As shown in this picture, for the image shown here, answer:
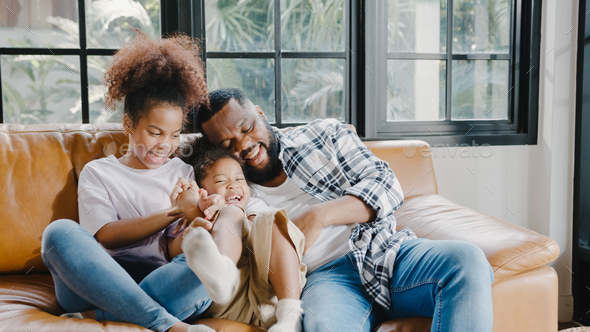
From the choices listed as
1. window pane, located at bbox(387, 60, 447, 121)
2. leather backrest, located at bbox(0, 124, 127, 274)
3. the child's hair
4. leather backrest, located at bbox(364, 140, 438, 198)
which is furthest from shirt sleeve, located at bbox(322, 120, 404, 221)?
leather backrest, located at bbox(0, 124, 127, 274)

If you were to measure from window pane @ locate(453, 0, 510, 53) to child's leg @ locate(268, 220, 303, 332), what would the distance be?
158cm

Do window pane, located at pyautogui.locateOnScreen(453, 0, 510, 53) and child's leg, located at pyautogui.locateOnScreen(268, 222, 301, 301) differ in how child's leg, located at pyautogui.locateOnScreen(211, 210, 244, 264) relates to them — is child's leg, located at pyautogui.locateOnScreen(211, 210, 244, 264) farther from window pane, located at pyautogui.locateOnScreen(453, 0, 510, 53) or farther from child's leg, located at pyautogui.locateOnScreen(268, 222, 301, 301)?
window pane, located at pyautogui.locateOnScreen(453, 0, 510, 53)

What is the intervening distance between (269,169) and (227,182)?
218mm

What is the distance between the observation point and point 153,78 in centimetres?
120

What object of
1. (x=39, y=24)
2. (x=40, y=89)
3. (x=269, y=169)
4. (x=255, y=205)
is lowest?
(x=255, y=205)

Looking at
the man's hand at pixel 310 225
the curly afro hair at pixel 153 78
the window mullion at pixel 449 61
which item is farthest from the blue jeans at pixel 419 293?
the window mullion at pixel 449 61

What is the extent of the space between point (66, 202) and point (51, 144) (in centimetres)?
22

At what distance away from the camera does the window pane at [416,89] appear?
200 cm

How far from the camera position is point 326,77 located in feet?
6.44

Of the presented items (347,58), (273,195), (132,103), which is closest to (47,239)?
(132,103)

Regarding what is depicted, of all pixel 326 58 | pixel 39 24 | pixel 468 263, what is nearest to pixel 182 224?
pixel 468 263

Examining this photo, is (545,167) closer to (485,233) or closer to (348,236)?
(485,233)

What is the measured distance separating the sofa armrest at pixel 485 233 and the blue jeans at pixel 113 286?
2.48 feet

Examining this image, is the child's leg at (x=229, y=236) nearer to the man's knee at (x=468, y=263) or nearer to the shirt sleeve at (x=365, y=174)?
the shirt sleeve at (x=365, y=174)
